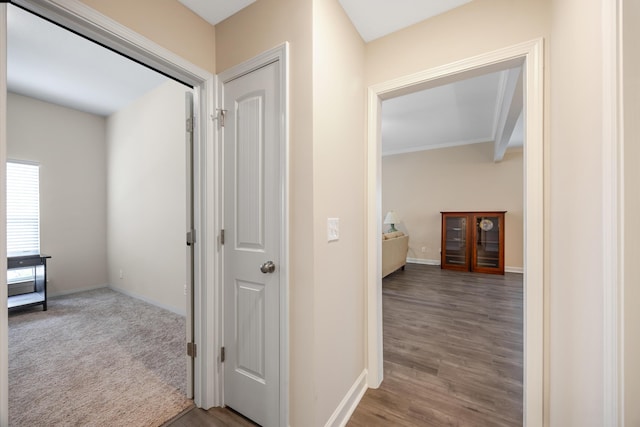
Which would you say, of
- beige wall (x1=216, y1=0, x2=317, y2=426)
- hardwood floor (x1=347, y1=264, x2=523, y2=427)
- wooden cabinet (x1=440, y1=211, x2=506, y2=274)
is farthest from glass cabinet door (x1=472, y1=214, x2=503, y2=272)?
beige wall (x1=216, y1=0, x2=317, y2=426)

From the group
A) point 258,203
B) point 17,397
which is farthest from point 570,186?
point 17,397

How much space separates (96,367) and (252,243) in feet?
6.18

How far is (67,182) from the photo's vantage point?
395 centimetres

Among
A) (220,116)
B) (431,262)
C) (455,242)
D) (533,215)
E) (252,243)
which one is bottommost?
(431,262)

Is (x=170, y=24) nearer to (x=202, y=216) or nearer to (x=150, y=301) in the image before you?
(x=202, y=216)

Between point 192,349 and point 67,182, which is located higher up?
point 67,182

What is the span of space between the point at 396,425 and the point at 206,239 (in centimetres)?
160

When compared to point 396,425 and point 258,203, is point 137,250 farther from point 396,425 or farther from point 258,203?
point 396,425

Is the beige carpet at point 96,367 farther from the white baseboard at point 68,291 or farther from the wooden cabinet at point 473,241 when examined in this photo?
the wooden cabinet at point 473,241

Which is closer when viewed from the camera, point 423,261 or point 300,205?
point 300,205

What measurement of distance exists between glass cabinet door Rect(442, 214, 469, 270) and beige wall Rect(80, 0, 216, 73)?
5.82m

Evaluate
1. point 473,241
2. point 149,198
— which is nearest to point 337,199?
point 149,198

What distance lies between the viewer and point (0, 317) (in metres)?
0.84

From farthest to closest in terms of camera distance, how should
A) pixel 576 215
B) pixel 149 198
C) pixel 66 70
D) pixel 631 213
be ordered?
pixel 149 198 → pixel 66 70 → pixel 576 215 → pixel 631 213
